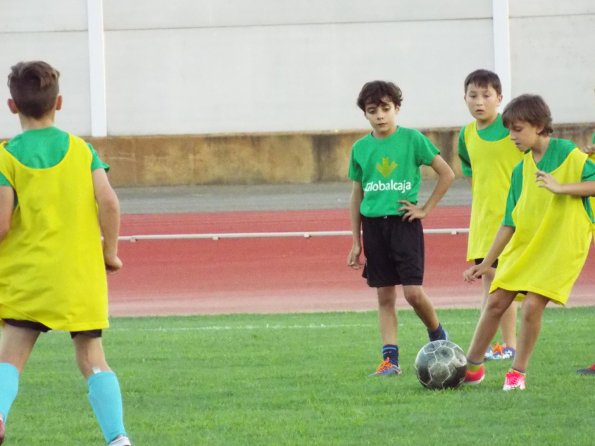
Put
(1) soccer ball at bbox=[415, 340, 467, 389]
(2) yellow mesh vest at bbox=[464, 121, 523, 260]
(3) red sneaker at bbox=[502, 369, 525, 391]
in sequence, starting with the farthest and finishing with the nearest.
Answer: (2) yellow mesh vest at bbox=[464, 121, 523, 260]
(1) soccer ball at bbox=[415, 340, 467, 389]
(3) red sneaker at bbox=[502, 369, 525, 391]

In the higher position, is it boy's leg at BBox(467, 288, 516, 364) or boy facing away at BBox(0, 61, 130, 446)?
boy facing away at BBox(0, 61, 130, 446)

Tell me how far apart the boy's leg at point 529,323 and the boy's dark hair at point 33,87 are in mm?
2722

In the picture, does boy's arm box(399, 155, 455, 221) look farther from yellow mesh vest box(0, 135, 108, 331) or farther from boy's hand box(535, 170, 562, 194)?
yellow mesh vest box(0, 135, 108, 331)

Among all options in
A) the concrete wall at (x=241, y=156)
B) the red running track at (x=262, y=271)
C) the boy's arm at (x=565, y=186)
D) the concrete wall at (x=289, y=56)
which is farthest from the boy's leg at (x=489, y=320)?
the concrete wall at (x=289, y=56)

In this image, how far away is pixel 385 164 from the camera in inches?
331

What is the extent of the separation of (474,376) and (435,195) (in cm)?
137

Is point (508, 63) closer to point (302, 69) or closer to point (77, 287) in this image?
point (302, 69)

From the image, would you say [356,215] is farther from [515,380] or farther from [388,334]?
[515,380]

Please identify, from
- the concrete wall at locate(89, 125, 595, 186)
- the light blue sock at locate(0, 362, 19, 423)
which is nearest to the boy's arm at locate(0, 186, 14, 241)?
the light blue sock at locate(0, 362, 19, 423)

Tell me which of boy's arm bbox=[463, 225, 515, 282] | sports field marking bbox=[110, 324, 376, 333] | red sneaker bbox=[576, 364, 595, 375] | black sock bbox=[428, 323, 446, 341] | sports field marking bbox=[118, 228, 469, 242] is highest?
boy's arm bbox=[463, 225, 515, 282]

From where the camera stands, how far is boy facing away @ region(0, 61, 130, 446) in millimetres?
5645

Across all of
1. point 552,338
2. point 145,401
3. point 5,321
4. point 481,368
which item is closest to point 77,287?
point 5,321

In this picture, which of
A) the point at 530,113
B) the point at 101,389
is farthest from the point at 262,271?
the point at 101,389

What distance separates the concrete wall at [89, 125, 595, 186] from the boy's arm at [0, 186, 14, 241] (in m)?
22.3
